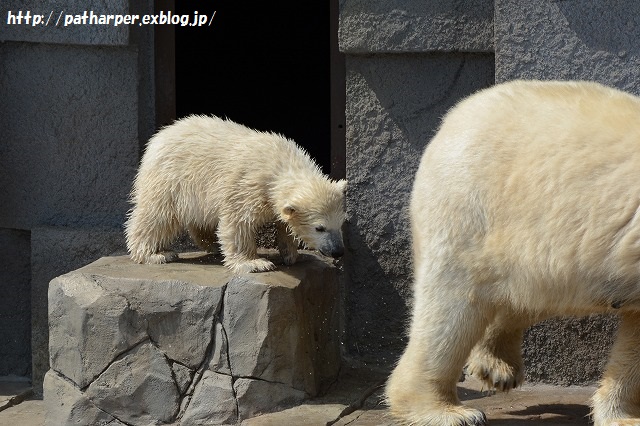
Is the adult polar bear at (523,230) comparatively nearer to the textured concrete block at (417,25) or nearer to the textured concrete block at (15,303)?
the textured concrete block at (417,25)

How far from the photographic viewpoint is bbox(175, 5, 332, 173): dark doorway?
26.3ft

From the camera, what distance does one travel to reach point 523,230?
10.6 ft

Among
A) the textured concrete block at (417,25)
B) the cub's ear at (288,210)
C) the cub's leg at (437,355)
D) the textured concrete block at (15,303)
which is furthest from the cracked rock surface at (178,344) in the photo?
the textured concrete block at (15,303)

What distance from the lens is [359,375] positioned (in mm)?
4648

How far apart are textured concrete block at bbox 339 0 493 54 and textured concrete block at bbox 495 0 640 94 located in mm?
323

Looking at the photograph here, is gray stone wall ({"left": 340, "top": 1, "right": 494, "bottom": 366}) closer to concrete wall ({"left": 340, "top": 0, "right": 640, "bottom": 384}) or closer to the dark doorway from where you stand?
concrete wall ({"left": 340, "top": 0, "right": 640, "bottom": 384})

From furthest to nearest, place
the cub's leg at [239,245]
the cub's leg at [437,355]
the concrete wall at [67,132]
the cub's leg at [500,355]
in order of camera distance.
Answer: the concrete wall at [67,132] → the cub's leg at [239,245] → the cub's leg at [500,355] → the cub's leg at [437,355]

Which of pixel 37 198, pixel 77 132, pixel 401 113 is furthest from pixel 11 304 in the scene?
pixel 401 113

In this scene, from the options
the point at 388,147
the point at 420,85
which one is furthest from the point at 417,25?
the point at 388,147

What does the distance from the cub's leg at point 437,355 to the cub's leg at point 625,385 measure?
0.39 m

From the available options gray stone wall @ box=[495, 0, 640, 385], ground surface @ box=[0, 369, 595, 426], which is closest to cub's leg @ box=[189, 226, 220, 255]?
ground surface @ box=[0, 369, 595, 426]

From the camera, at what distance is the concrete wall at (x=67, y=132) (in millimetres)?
4988

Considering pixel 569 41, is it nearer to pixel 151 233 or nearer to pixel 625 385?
pixel 625 385

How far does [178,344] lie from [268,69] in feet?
15.2
